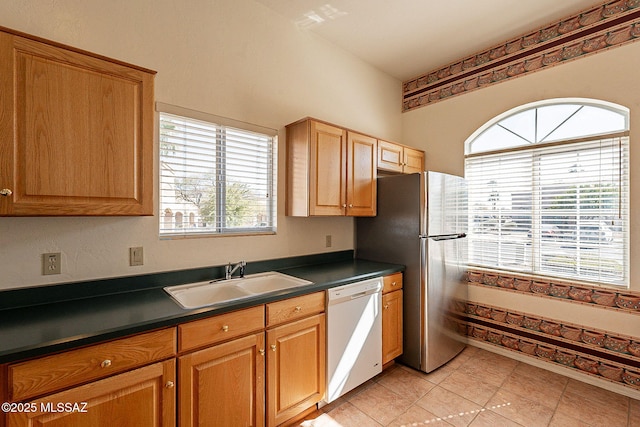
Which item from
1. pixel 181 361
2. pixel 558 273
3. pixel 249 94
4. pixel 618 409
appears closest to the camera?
pixel 181 361

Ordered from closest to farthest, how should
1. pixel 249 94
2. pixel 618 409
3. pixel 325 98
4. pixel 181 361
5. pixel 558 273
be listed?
1. pixel 181 361
2. pixel 618 409
3. pixel 249 94
4. pixel 558 273
5. pixel 325 98

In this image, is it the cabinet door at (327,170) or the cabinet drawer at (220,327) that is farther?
the cabinet door at (327,170)

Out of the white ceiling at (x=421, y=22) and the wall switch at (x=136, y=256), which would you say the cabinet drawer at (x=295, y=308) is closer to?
the wall switch at (x=136, y=256)

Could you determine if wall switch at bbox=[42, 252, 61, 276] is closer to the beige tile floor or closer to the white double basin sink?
the white double basin sink

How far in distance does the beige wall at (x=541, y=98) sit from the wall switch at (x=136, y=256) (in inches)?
119

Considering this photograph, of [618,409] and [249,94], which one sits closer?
[618,409]

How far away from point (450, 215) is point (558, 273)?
105 cm

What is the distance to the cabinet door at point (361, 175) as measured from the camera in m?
2.58

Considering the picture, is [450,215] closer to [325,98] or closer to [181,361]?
[325,98]

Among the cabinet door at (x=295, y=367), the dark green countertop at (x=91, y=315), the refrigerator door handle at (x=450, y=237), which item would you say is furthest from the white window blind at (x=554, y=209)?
the cabinet door at (x=295, y=367)

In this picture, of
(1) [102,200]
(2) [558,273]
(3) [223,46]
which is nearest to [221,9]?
(3) [223,46]

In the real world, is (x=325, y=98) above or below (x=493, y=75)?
below

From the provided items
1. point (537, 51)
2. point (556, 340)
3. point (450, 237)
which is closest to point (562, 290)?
point (556, 340)

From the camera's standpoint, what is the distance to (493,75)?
9.69 feet
